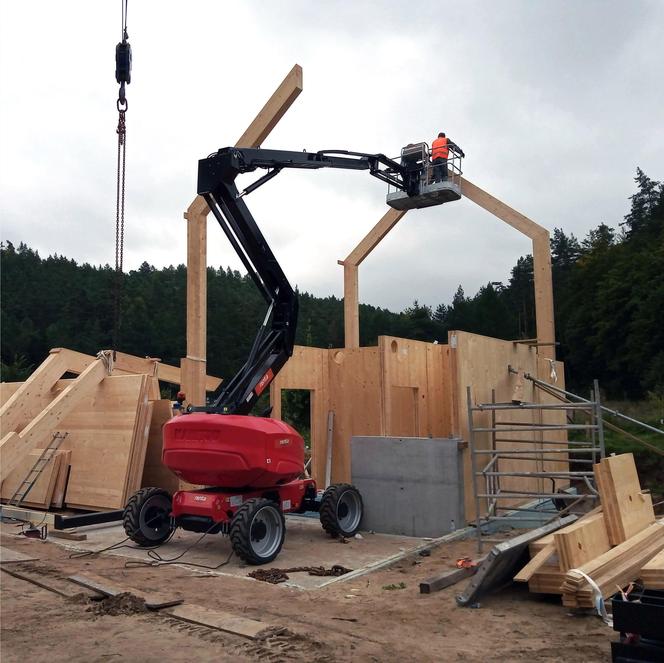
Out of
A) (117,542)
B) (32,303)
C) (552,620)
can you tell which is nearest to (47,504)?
(117,542)

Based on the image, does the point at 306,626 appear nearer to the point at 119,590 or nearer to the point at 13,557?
the point at 119,590

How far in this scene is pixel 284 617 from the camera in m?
5.38

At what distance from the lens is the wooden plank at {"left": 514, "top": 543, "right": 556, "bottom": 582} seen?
18.6ft

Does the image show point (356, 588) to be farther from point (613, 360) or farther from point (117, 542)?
point (613, 360)

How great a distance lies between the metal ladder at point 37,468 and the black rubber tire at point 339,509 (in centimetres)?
550

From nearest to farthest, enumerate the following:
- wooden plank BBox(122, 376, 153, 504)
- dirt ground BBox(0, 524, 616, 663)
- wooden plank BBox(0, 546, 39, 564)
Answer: dirt ground BBox(0, 524, 616, 663) → wooden plank BBox(0, 546, 39, 564) → wooden plank BBox(122, 376, 153, 504)

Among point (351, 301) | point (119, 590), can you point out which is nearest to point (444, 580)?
point (119, 590)

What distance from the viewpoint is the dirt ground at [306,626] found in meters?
4.54

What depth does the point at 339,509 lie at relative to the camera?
29.3ft

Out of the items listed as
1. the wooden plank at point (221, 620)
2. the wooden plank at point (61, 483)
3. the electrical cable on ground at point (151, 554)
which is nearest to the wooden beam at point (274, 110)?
the electrical cable on ground at point (151, 554)

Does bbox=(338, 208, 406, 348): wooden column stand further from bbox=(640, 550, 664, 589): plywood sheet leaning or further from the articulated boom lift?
bbox=(640, 550, 664, 589): plywood sheet leaning

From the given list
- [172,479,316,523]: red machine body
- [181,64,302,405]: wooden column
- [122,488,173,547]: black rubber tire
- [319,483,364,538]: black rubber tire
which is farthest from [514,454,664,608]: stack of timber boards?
[181,64,302,405]: wooden column

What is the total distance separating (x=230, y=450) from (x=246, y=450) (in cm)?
18

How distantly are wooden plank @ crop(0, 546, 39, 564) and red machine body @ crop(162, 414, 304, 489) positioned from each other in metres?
1.84
